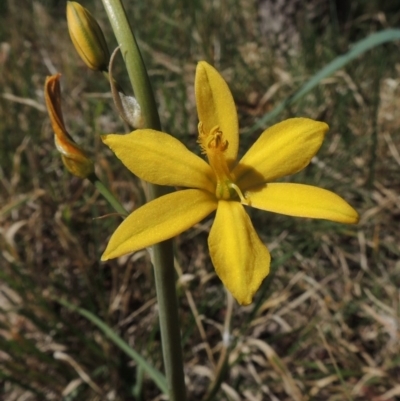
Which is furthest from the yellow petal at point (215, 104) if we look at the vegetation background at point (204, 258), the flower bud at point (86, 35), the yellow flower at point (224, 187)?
the vegetation background at point (204, 258)

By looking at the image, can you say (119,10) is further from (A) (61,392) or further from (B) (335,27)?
(B) (335,27)

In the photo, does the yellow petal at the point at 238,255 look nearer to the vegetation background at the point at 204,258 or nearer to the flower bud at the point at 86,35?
the flower bud at the point at 86,35

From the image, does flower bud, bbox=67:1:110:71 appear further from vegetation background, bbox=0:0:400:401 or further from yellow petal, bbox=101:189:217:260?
vegetation background, bbox=0:0:400:401

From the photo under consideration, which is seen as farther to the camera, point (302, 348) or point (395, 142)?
point (395, 142)

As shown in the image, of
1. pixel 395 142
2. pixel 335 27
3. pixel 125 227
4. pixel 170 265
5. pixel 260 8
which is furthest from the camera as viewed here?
pixel 260 8

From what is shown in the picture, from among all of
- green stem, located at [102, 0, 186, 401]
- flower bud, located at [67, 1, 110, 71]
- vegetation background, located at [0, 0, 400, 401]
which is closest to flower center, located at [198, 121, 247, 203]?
green stem, located at [102, 0, 186, 401]

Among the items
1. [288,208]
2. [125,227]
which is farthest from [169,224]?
[288,208]
